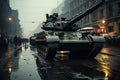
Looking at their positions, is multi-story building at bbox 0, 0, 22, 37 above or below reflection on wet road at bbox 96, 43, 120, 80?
above

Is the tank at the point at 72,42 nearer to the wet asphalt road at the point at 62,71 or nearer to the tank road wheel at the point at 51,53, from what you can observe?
the tank road wheel at the point at 51,53

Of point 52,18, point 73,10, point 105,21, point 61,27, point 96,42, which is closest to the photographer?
point 96,42

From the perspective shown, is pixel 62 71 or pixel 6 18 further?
pixel 6 18

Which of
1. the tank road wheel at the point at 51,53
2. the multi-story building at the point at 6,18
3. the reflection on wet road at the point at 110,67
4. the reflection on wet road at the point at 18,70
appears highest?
the multi-story building at the point at 6,18

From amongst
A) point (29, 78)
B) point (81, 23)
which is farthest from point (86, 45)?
point (81, 23)

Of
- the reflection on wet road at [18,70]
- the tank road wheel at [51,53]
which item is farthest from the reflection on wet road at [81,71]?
the tank road wheel at [51,53]

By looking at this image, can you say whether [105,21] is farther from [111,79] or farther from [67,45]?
[111,79]

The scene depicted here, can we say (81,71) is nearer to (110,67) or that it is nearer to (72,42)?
(110,67)

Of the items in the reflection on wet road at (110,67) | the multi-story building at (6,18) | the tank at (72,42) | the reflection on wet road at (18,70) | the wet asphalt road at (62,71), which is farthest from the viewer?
the multi-story building at (6,18)

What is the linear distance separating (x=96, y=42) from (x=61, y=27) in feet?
9.71

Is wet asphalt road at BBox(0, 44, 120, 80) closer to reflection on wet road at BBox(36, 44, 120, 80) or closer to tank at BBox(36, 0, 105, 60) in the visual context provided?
reflection on wet road at BBox(36, 44, 120, 80)

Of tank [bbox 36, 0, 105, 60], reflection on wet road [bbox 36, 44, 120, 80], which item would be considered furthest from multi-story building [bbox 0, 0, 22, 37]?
reflection on wet road [bbox 36, 44, 120, 80]

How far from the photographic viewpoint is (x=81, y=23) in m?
60.9

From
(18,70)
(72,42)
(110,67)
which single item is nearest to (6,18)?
(72,42)
